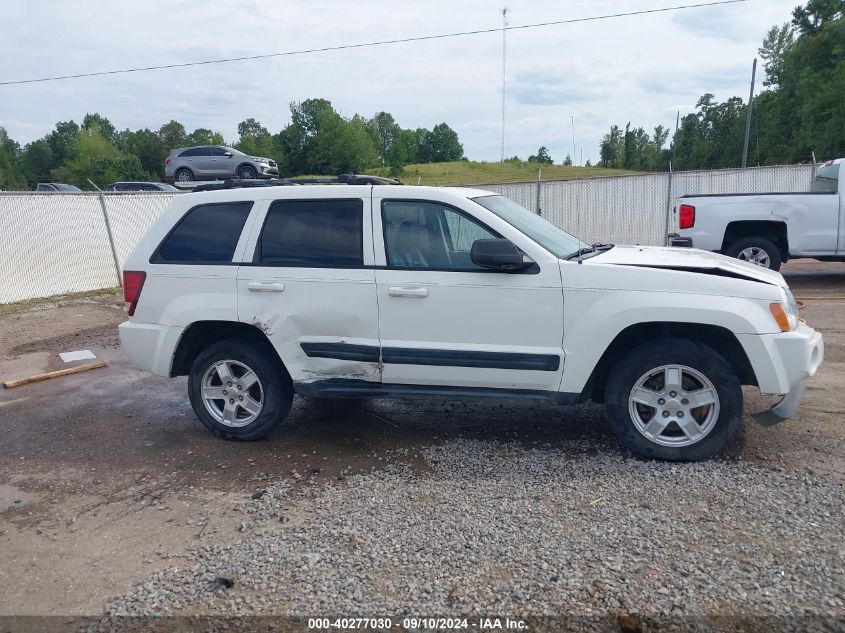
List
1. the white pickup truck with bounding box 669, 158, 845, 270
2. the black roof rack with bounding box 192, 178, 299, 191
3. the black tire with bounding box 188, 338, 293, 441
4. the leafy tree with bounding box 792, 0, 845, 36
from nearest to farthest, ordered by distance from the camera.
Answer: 1. the black tire with bounding box 188, 338, 293, 441
2. the black roof rack with bounding box 192, 178, 299, 191
3. the white pickup truck with bounding box 669, 158, 845, 270
4. the leafy tree with bounding box 792, 0, 845, 36

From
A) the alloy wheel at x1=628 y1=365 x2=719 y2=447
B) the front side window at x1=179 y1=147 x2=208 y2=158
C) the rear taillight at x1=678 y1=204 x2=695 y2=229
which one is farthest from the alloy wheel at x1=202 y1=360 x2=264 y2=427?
the front side window at x1=179 y1=147 x2=208 y2=158

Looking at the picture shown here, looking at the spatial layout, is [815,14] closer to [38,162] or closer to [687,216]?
[687,216]

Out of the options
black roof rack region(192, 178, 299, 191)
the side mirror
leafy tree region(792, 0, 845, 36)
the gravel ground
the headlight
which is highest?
leafy tree region(792, 0, 845, 36)

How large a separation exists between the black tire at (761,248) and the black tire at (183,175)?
2196 cm

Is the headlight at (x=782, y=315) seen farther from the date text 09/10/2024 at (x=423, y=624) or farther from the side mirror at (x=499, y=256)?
the date text 09/10/2024 at (x=423, y=624)

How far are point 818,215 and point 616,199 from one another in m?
6.04

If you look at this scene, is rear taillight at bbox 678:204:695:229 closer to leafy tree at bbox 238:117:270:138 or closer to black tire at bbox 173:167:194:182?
black tire at bbox 173:167:194:182

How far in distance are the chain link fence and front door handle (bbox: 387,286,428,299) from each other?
1073cm

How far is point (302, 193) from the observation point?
5.17 meters

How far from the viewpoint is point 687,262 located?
4629 mm

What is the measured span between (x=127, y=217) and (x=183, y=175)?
13374 millimetres

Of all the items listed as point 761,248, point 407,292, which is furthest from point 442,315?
point 761,248

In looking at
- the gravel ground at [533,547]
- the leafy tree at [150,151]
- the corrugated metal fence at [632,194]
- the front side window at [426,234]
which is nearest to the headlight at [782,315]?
the gravel ground at [533,547]

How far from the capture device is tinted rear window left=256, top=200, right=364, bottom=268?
499cm
